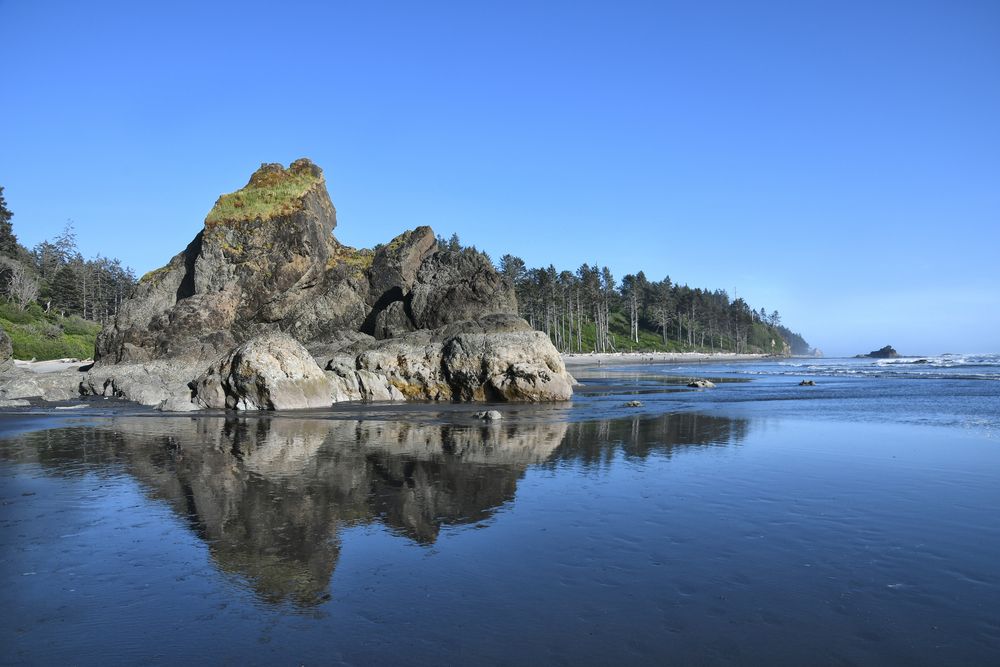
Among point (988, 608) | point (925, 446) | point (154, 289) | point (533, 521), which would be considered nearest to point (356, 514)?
point (533, 521)

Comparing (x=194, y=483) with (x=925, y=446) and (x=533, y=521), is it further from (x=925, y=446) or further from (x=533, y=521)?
(x=925, y=446)

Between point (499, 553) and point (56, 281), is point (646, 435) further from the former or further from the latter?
point (56, 281)

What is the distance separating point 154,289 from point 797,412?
37570 millimetres

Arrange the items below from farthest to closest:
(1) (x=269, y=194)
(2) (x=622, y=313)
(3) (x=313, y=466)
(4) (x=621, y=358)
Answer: (2) (x=622, y=313), (4) (x=621, y=358), (1) (x=269, y=194), (3) (x=313, y=466)

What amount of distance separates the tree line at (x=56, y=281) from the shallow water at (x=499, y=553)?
129 ft

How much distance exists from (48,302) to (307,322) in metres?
48.2

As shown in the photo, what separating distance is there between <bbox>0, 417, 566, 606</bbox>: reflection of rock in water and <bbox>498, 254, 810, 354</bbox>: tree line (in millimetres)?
96246

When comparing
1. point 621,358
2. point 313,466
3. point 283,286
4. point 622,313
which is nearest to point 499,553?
point 313,466

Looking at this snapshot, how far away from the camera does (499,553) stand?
8047mm

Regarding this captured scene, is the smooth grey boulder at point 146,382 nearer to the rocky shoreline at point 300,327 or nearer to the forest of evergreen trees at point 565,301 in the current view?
the rocky shoreline at point 300,327

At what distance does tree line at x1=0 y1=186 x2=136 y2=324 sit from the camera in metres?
65.5

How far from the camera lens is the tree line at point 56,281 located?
215 feet

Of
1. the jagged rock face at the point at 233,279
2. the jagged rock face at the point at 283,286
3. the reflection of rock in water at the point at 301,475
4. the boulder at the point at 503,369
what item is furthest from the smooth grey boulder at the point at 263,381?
the jagged rock face at the point at 233,279

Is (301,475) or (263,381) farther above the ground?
(263,381)
